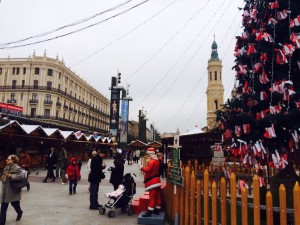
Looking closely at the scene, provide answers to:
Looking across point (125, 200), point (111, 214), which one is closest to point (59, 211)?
point (111, 214)

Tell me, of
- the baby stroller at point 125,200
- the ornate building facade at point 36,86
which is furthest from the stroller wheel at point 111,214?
the ornate building facade at point 36,86

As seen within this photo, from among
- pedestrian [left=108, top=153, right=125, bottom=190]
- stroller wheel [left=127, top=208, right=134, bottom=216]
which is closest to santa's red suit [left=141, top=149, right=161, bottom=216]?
stroller wheel [left=127, top=208, right=134, bottom=216]

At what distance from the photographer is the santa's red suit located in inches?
263

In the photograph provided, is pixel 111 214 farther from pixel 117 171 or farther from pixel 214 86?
pixel 214 86

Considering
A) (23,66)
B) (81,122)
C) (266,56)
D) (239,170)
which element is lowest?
(239,170)

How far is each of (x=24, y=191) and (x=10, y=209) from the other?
333 centimetres

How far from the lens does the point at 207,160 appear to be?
16.2 metres

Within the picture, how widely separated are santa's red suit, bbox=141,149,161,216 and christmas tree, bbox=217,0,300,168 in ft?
6.14

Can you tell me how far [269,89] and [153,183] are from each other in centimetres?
335

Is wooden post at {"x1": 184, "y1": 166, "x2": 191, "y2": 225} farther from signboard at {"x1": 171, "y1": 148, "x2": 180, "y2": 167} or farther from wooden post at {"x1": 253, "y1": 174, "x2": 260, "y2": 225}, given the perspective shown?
wooden post at {"x1": 253, "y1": 174, "x2": 260, "y2": 225}

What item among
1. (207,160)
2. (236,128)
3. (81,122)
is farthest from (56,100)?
(236,128)

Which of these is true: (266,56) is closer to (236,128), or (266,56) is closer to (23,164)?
(236,128)

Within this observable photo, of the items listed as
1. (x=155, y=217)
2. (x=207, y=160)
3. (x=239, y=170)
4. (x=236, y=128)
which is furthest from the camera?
(x=207, y=160)

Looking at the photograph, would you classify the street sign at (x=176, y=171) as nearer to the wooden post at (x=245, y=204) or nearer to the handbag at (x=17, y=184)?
the wooden post at (x=245, y=204)
